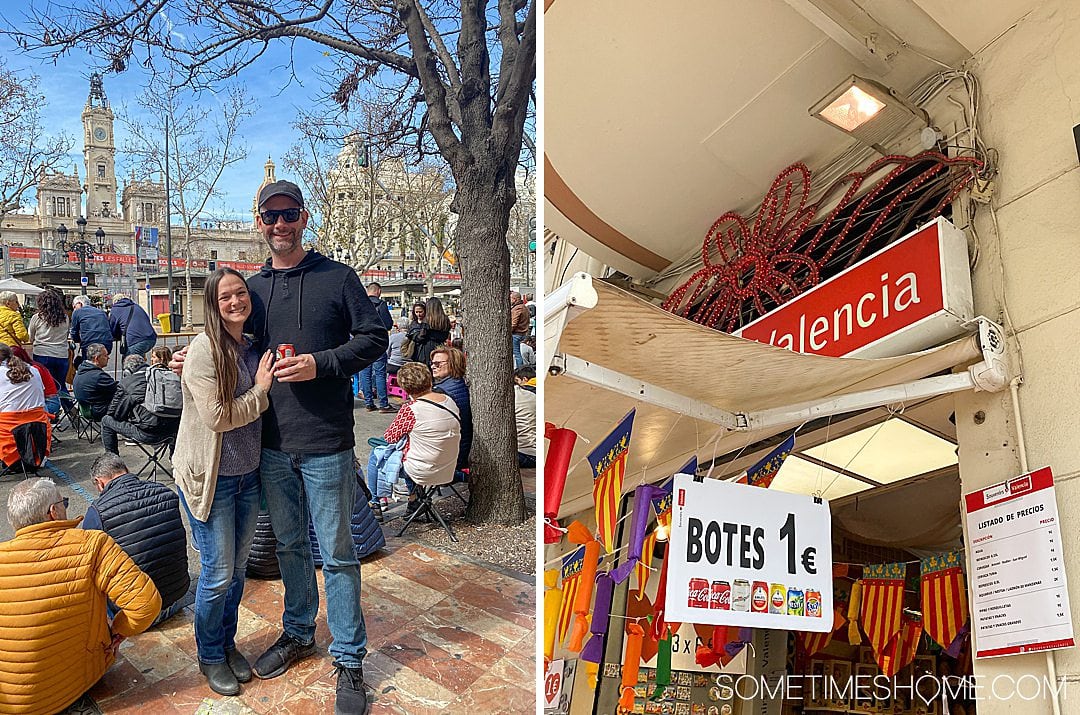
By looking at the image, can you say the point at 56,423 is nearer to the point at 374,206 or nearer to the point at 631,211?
the point at 374,206

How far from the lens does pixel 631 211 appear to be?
4039 mm

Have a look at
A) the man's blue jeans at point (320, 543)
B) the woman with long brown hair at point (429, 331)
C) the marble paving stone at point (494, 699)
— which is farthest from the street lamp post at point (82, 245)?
the marble paving stone at point (494, 699)

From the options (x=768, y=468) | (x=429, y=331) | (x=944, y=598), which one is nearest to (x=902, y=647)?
(x=944, y=598)

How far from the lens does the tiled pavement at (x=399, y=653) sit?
167cm

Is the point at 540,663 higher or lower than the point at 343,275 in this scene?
lower

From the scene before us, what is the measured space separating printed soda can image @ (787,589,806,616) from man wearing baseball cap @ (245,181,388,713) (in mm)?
1367

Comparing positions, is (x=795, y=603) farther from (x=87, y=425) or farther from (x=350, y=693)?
(x=87, y=425)

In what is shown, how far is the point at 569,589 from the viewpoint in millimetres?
2996

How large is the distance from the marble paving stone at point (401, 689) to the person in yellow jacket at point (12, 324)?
112 centimetres

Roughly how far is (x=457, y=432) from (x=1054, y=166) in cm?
210

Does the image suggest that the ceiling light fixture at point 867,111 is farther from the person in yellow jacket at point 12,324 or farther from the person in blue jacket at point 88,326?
the person in yellow jacket at point 12,324

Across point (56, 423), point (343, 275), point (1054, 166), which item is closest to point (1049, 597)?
point (1054, 166)

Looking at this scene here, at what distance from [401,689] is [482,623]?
0.28m

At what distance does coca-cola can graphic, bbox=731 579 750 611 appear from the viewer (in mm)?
2299
